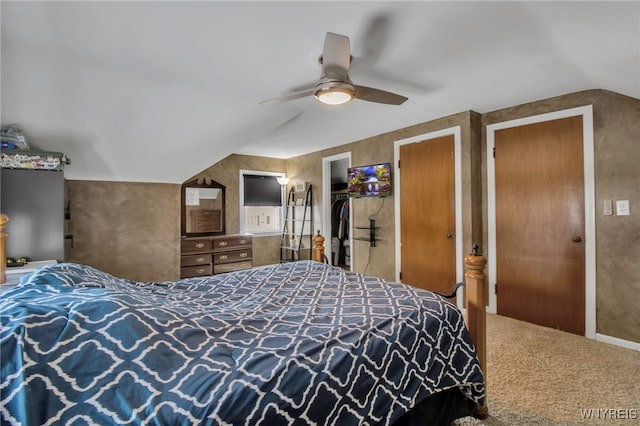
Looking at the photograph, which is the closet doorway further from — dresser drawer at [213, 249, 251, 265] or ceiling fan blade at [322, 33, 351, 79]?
ceiling fan blade at [322, 33, 351, 79]

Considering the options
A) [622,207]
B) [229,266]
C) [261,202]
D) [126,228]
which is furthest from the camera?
[261,202]

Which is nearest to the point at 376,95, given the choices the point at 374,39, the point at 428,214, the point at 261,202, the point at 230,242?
the point at 374,39

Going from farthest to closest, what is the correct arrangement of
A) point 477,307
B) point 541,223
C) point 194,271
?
1. point 194,271
2. point 541,223
3. point 477,307

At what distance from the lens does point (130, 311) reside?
96 cm

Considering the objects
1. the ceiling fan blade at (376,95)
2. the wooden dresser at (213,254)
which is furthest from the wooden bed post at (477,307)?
the wooden dresser at (213,254)

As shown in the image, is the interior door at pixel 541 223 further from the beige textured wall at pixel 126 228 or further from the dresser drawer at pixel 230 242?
the beige textured wall at pixel 126 228

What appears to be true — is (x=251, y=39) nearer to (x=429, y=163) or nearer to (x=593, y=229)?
(x=429, y=163)

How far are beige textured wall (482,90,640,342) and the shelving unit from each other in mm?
3888

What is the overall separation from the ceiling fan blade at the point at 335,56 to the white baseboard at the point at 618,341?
3050mm

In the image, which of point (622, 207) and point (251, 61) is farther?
point (622, 207)

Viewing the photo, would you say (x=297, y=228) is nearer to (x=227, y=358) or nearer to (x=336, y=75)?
(x=336, y=75)

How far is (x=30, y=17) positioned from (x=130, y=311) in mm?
1688

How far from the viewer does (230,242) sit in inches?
190

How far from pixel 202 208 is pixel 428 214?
369cm
